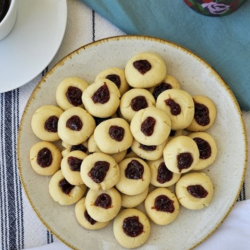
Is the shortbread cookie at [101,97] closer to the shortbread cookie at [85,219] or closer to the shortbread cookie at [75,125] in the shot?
the shortbread cookie at [75,125]

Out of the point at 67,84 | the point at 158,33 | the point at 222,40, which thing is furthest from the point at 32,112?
the point at 222,40

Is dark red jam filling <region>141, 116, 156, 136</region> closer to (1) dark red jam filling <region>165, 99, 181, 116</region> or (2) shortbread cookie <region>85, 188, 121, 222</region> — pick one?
(1) dark red jam filling <region>165, 99, 181, 116</region>

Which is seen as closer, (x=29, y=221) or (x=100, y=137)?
(x=100, y=137)

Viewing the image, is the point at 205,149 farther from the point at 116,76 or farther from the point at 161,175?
the point at 116,76

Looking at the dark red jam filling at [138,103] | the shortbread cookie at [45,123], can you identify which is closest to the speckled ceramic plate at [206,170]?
the shortbread cookie at [45,123]

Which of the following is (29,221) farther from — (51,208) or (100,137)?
(100,137)
